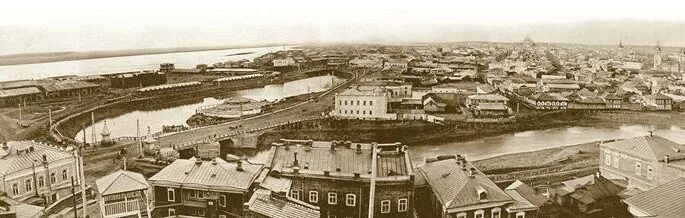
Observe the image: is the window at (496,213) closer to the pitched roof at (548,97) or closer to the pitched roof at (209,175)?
the pitched roof at (209,175)

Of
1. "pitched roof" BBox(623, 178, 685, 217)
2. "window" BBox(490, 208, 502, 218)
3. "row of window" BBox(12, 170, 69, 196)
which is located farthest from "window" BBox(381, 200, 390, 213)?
"row of window" BBox(12, 170, 69, 196)

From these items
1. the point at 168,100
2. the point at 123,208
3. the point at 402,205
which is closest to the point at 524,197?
the point at 402,205

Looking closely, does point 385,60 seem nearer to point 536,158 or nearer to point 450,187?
point 536,158

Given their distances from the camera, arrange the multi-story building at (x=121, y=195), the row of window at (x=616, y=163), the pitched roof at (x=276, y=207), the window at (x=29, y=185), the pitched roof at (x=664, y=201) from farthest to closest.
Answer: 1. the row of window at (x=616, y=163)
2. the window at (x=29, y=185)
3. the multi-story building at (x=121, y=195)
4. the pitched roof at (x=664, y=201)
5. the pitched roof at (x=276, y=207)

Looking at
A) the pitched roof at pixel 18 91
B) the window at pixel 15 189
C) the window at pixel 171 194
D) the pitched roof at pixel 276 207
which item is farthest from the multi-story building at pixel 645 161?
the pitched roof at pixel 18 91

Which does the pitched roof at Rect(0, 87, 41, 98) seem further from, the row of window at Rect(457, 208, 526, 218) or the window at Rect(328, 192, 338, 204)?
the row of window at Rect(457, 208, 526, 218)

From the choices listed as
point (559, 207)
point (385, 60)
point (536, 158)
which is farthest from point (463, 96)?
point (559, 207)
